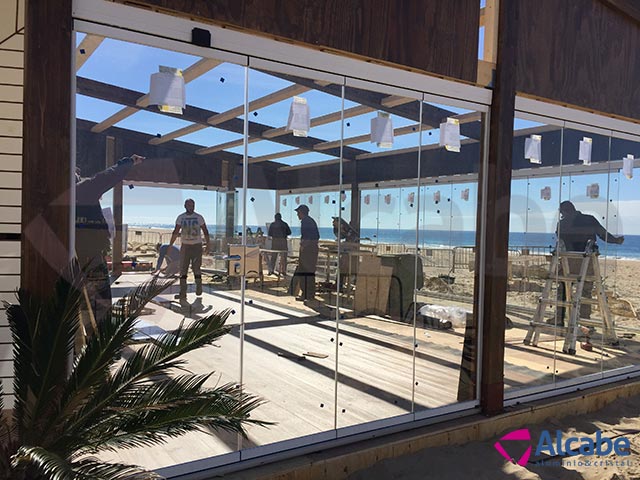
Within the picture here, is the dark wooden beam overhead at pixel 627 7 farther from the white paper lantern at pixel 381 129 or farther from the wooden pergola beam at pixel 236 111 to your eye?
the wooden pergola beam at pixel 236 111

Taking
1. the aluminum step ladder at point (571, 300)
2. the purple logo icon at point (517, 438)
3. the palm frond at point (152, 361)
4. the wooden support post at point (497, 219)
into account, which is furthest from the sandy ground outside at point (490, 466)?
the palm frond at point (152, 361)

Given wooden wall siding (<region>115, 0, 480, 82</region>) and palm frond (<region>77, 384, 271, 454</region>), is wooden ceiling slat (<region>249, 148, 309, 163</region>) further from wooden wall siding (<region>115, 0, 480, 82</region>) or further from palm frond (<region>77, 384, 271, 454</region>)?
palm frond (<region>77, 384, 271, 454</region>)

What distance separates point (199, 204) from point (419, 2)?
2165 mm

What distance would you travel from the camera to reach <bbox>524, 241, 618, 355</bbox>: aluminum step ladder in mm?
5211

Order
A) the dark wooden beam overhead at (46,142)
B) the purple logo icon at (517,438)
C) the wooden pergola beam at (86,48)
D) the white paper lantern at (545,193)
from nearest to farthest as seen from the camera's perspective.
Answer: the dark wooden beam overhead at (46,142), the wooden pergola beam at (86,48), the purple logo icon at (517,438), the white paper lantern at (545,193)

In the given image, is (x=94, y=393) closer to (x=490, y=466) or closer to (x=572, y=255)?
(x=490, y=466)

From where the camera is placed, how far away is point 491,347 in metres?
4.05

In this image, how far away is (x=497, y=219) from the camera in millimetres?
4066

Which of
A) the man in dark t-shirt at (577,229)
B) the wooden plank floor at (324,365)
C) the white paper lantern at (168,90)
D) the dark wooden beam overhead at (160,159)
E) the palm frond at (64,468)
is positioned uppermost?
the white paper lantern at (168,90)

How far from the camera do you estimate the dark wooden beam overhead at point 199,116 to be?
254cm

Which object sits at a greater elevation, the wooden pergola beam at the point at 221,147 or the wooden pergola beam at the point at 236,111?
the wooden pergola beam at the point at 236,111

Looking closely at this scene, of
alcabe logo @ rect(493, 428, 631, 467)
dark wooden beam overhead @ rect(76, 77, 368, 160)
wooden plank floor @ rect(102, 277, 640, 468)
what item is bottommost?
alcabe logo @ rect(493, 428, 631, 467)

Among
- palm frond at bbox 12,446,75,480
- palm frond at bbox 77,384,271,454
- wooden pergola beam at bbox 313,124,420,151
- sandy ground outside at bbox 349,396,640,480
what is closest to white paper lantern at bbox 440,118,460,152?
wooden pergola beam at bbox 313,124,420,151

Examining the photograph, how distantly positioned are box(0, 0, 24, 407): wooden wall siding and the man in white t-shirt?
784mm
